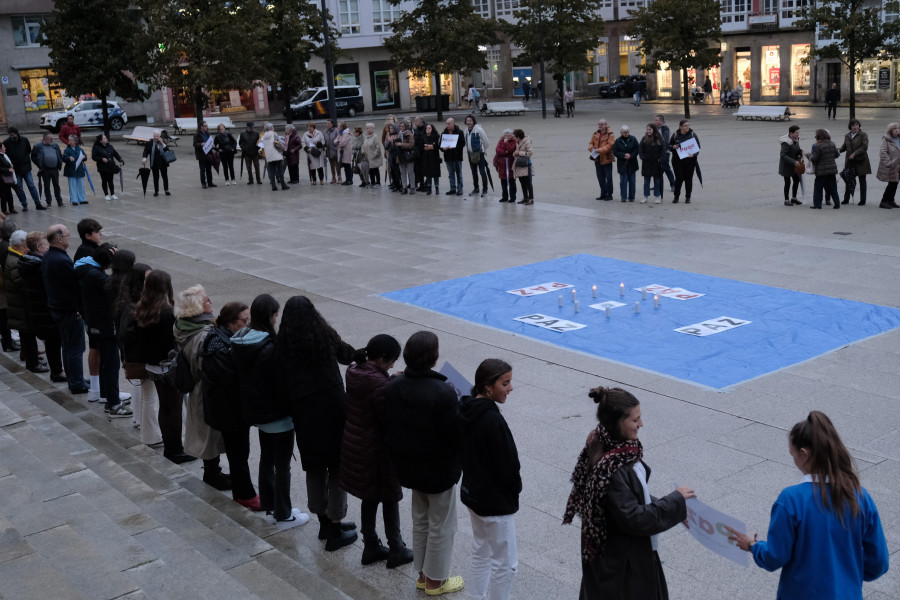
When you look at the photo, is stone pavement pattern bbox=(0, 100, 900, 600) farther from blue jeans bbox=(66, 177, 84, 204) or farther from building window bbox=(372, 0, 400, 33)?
building window bbox=(372, 0, 400, 33)

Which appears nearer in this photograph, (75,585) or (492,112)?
(75,585)

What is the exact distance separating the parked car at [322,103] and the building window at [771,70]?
23.6m

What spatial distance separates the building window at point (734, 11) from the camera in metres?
56.5

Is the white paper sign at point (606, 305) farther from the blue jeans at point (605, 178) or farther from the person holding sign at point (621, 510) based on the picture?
the blue jeans at point (605, 178)

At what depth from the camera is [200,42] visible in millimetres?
36250

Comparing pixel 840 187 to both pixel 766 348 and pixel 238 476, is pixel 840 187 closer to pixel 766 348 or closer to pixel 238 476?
pixel 766 348

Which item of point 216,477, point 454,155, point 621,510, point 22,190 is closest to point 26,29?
point 22,190

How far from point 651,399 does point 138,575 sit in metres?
5.33

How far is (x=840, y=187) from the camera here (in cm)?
2156

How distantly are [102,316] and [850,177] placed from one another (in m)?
15.3

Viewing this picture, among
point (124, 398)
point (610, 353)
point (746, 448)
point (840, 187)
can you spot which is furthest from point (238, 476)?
point (840, 187)

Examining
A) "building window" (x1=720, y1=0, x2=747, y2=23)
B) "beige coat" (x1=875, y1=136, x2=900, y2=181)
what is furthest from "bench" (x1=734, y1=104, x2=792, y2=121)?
"beige coat" (x1=875, y1=136, x2=900, y2=181)

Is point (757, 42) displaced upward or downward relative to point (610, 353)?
upward

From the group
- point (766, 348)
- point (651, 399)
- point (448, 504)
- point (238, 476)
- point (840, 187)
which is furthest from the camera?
point (840, 187)
